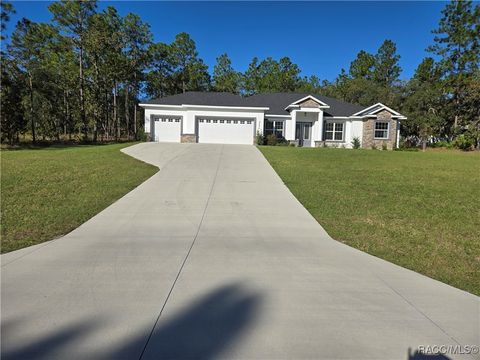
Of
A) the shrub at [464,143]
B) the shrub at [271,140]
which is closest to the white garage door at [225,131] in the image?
the shrub at [271,140]

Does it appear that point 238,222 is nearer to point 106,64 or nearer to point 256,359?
point 256,359

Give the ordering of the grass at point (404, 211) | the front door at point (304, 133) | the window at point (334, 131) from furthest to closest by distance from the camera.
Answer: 1. the window at point (334, 131)
2. the front door at point (304, 133)
3. the grass at point (404, 211)

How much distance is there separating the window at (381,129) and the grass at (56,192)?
20.7m

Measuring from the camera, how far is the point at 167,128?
2547 centimetres

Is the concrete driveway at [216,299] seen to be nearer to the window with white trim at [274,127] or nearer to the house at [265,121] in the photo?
the house at [265,121]

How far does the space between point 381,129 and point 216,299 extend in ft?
88.2

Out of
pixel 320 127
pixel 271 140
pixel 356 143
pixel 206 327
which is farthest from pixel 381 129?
pixel 206 327

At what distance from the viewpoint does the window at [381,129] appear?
2662cm

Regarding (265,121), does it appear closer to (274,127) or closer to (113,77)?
(274,127)

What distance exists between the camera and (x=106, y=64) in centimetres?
3597

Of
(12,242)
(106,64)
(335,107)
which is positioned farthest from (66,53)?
(12,242)

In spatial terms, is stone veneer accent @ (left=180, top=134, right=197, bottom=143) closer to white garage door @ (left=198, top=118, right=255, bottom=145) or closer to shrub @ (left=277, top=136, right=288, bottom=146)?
white garage door @ (left=198, top=118, right=255, bottom=145)

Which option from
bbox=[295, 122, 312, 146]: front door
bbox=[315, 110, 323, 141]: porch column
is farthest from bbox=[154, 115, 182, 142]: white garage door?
bbox=[315, 110, 323, 141]: porch column

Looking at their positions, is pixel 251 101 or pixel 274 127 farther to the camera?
pixel 251 101
